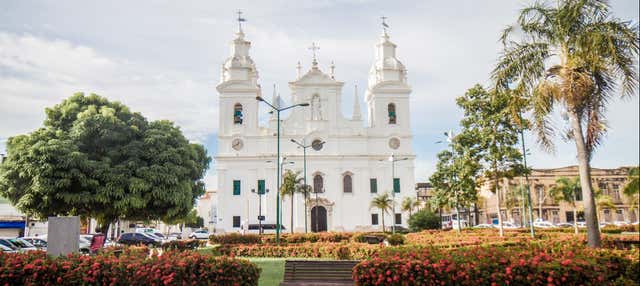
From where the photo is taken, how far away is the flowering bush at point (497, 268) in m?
8.73

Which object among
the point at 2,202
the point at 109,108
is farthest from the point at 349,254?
the point at 2,202

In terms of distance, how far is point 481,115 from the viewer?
2752 cm

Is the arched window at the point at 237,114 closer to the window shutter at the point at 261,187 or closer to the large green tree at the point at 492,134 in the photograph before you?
the window shutter at the point at 261,187

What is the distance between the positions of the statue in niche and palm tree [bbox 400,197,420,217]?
456 inches

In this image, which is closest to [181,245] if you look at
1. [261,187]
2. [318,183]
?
[261,187]

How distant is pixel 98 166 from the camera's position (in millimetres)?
23828

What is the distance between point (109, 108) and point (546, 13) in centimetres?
2089

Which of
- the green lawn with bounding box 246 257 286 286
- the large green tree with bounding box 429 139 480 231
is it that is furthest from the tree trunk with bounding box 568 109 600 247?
the large green tree with bounding box 429 139 480 231

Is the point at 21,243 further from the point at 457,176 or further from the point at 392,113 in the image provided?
the point at 392,113

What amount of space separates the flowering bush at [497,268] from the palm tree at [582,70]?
3330 millimetres

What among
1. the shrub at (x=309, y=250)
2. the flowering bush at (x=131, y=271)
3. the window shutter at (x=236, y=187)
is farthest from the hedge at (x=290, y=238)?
the flowering bush at (x=131, y=271)

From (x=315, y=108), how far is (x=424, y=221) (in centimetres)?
1686

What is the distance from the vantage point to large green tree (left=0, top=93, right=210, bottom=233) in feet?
74.7

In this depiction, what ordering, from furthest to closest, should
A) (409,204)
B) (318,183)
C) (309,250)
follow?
(318,183) < (409,204) < (309,250)
